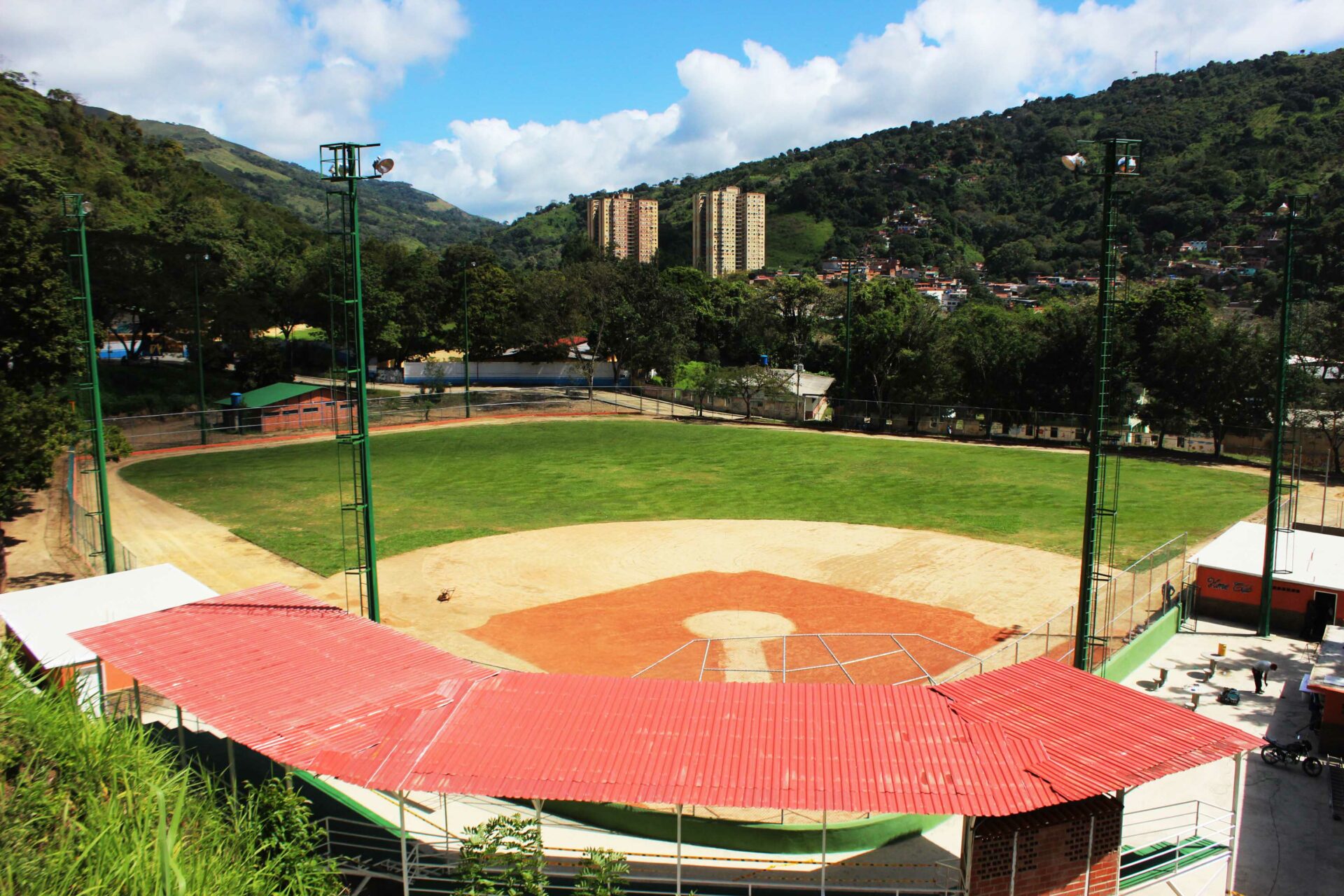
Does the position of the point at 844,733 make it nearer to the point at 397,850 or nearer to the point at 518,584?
the point at 397,850

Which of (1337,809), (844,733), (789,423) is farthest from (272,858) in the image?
(789,423)

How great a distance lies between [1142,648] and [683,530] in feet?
52.4

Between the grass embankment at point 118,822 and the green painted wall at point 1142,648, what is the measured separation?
15.6 meters

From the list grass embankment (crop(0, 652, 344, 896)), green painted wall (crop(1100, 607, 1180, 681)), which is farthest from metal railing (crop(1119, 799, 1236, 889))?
grass embankment (crop(0, 652, 344, 896))

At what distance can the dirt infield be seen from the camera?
21.8 metres

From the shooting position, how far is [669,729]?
11375mm

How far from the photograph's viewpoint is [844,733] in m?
11.3

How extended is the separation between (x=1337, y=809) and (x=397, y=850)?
1468cm

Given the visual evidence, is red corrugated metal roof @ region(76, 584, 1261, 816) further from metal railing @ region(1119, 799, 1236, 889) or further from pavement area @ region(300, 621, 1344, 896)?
metal railing @ region(1119, 799, 1236, 889)

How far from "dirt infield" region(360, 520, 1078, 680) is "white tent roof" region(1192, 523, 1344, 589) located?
394 centimetres

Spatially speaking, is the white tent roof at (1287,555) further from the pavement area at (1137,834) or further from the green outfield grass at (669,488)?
the pavement area at (1137,834)

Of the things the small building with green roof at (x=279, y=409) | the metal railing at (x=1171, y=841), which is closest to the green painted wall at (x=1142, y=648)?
the metal railing at (x=1171, y=841)

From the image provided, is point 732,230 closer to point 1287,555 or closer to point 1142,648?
point 1287,555

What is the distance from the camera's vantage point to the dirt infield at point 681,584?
71.6 ft
